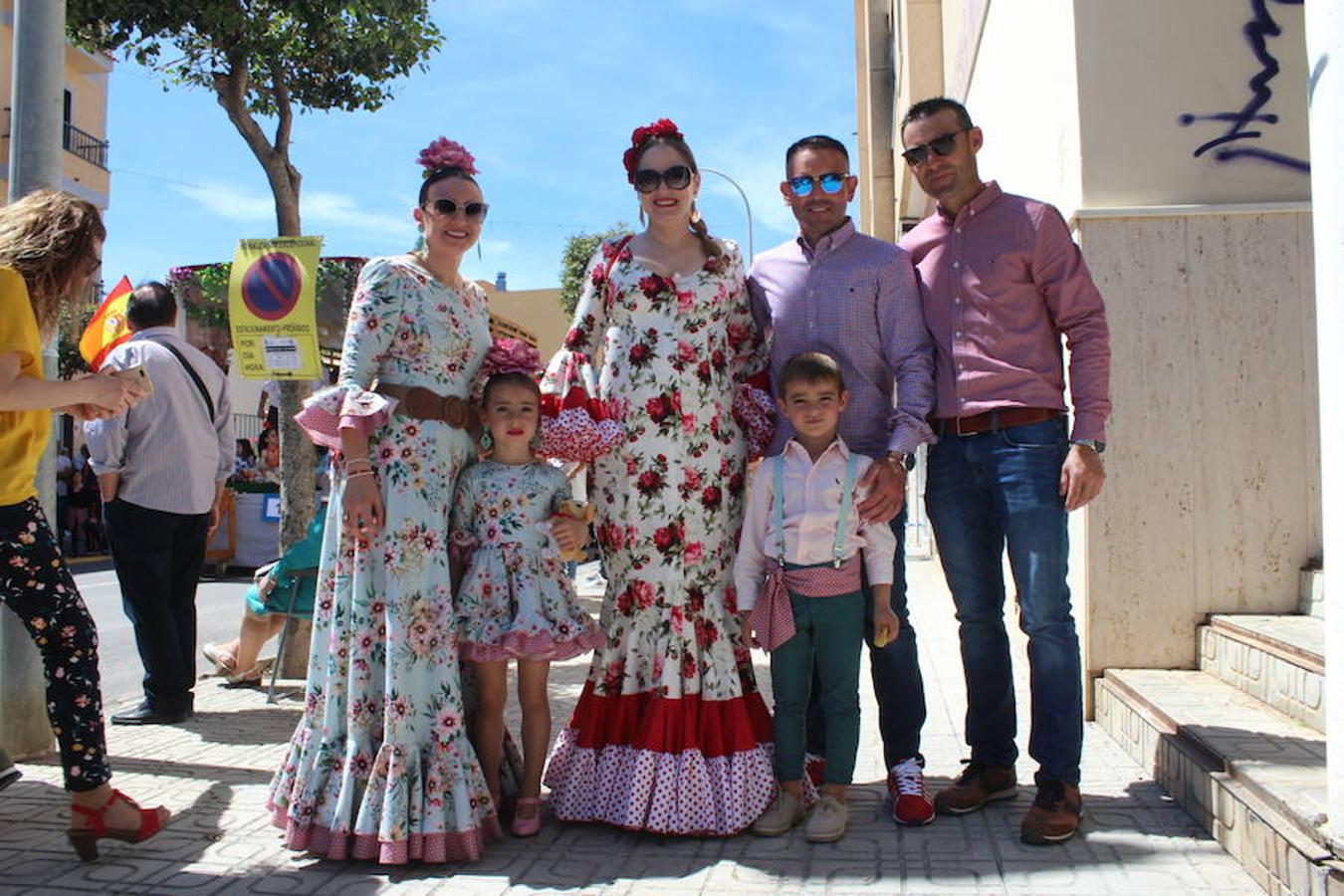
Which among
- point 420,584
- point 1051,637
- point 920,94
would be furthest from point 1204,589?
point 920,94

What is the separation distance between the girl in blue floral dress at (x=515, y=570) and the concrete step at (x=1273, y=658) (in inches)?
90.6

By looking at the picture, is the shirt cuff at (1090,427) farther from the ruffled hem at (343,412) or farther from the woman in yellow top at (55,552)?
the woman in yellow top at (55,552)

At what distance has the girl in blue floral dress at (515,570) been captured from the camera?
3.38 metres

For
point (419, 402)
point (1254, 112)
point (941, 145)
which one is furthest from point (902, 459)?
point (1254, 112)

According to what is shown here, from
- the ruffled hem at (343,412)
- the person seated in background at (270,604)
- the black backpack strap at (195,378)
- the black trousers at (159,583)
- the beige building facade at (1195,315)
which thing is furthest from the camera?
the person seated in background at (270,604)

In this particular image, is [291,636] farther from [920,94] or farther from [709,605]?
[920,94]

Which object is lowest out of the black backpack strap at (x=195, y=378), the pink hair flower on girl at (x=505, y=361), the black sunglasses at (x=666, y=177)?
the pink hair flower on girl at (x=505, y=361)

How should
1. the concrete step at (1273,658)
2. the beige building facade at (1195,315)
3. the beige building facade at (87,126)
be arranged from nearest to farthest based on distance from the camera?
the concrete step at (1273,658)
the beige building facade at (1195,315)
the beige building facade at (87,126)

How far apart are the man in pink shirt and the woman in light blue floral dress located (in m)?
1.58

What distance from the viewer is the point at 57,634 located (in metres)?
3.21

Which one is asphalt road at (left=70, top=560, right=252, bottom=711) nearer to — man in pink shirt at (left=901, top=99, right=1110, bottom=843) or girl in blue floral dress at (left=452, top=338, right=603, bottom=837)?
girl in blue floral dress at (left=452, top=338, right=603, bottom=837)

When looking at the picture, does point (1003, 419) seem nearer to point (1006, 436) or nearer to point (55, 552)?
point (1006, 436)

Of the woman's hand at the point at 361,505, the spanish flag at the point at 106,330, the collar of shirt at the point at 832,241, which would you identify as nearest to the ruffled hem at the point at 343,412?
the woman's hand at the point at 361,505

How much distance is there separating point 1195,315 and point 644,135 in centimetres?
249
